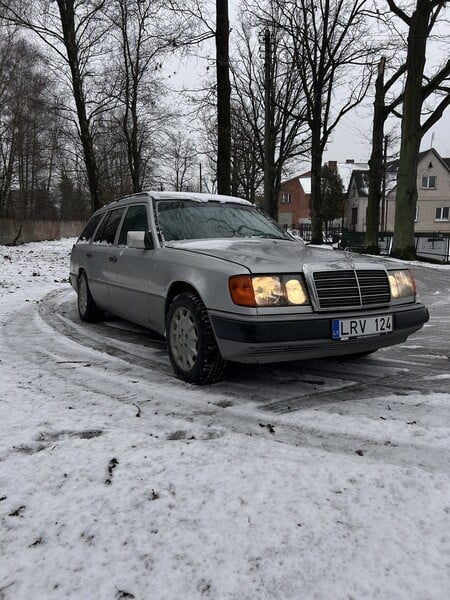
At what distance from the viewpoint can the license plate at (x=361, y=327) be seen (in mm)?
3127

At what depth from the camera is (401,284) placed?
370cm

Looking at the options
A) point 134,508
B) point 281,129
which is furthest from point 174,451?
point 281,129

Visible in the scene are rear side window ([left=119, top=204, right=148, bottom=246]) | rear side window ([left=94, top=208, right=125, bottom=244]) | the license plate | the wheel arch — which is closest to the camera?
the license plate

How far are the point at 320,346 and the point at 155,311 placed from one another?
157 cm

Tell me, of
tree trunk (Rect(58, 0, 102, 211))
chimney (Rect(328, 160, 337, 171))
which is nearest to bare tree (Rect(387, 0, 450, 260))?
tree trunk (Rect(58, 0, 102, 211))

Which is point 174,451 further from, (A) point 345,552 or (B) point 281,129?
(B) point 281,129

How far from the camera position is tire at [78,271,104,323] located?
5.90 m

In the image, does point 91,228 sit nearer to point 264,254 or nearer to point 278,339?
point 264,254

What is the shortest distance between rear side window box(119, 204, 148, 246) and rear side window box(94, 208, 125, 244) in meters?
0.24

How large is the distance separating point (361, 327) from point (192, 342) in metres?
1.22

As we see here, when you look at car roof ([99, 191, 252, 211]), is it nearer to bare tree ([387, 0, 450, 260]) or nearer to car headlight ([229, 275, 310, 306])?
car headlight ([229, 275, 310, 306])

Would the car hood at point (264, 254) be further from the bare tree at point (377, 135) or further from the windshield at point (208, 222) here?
the bare tree at point (377, 135)

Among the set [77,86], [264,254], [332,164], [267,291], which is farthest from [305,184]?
[267,291]

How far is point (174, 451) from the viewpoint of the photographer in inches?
94.2
